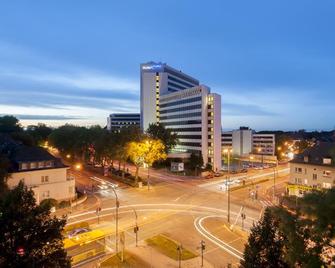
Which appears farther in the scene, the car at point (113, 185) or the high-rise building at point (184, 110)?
the high-rise building at point (184, 110)

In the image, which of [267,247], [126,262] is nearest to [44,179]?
[126,262]

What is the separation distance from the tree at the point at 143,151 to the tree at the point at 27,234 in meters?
44.9

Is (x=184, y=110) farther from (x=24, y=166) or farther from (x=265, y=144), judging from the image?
Result: (x=24, y=166)

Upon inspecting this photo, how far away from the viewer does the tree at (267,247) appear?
1689 centimetres

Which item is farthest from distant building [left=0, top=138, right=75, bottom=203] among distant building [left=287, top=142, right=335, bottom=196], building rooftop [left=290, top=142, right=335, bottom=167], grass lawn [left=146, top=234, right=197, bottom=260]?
building rooftop [left=290, top=142, right=335, bottom=167]

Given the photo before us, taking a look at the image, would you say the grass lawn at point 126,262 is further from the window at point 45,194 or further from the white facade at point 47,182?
the window at point 45,194

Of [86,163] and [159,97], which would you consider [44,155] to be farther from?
[159,97]

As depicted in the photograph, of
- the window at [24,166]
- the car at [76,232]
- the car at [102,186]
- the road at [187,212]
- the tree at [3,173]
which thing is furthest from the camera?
the car at [102,186]

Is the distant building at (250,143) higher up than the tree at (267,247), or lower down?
higher up

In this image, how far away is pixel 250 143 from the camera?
150m

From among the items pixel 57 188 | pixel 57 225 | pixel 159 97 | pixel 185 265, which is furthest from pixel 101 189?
pixel 159 97

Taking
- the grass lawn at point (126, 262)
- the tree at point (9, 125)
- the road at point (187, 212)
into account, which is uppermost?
the tree at point (9, 125)

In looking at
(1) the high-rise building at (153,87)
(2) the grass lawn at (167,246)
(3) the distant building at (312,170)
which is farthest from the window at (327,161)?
(1) the high-rise building at (153,87)

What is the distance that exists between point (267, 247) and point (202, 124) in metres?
82.6
